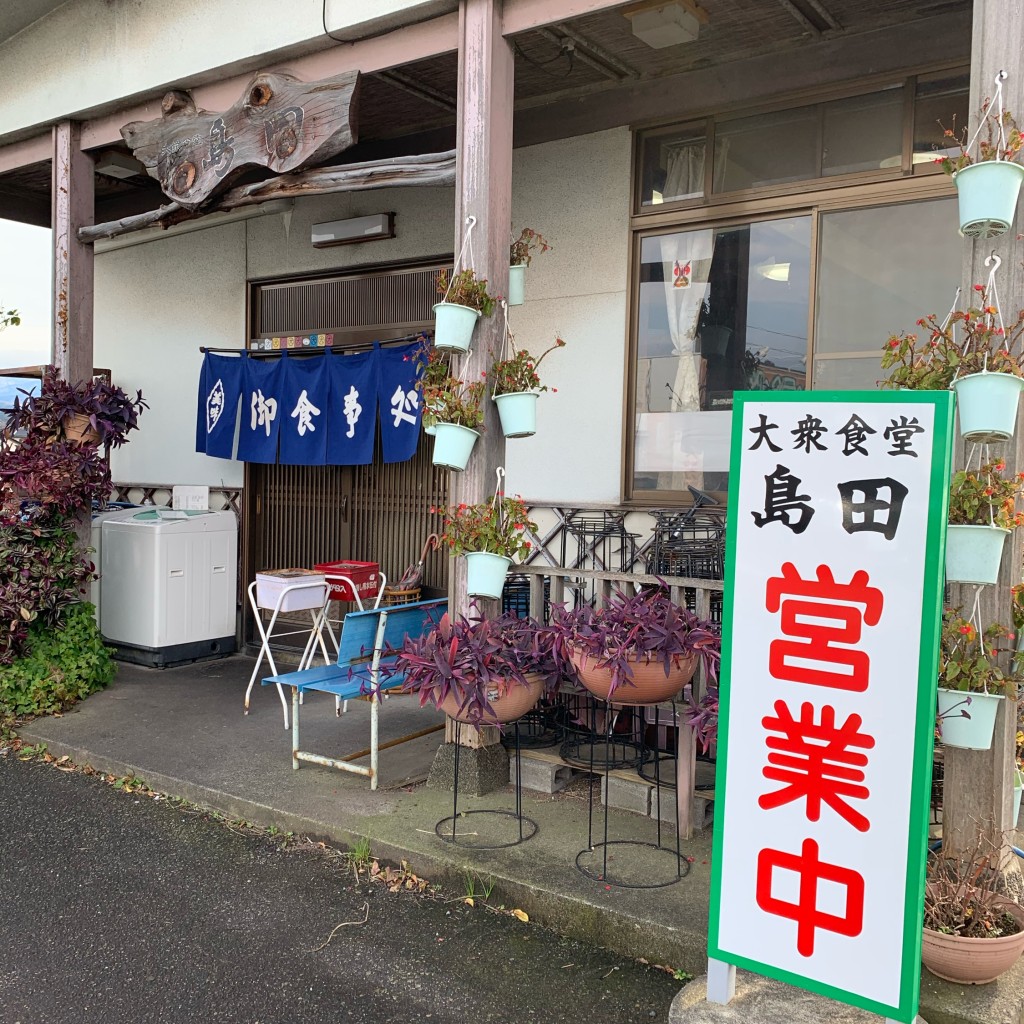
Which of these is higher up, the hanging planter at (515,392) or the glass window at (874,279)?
the glass window at (874,279)

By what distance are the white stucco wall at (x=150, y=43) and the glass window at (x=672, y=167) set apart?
6.58ft

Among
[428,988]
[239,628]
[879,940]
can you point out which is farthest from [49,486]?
[879,940]

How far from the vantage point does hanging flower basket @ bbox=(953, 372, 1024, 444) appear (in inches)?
125

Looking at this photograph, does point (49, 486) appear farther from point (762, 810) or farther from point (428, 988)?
point (762, 810)

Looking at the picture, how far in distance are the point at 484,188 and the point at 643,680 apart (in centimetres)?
268

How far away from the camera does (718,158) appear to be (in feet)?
20.6

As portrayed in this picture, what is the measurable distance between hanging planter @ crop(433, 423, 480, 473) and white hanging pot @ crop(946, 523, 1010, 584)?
94.2 inches

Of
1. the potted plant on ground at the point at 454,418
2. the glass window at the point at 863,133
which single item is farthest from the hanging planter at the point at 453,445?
the glass window at the point at 863,133

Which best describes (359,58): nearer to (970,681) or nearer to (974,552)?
(974,552)

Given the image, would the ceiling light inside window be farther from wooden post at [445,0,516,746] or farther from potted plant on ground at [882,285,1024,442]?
potted plant on ground at [882,285,1024,442]

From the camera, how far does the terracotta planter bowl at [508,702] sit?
440 centimetres

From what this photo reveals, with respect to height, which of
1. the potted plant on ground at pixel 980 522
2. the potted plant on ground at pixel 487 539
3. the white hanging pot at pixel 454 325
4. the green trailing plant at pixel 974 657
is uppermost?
the white hanging pot at pixel 454 325

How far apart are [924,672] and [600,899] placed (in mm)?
1803

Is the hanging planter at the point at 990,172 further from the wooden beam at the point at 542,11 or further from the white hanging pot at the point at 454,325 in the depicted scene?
the white hanging pot at the point at 454,325
